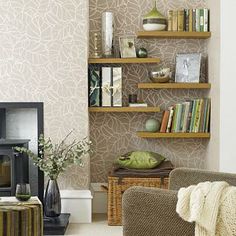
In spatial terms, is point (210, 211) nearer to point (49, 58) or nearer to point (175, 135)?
point (175, 135)

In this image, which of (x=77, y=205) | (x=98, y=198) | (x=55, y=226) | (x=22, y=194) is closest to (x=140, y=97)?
(x=98, y=198)

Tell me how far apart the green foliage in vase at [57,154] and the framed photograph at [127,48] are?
825 millimetres

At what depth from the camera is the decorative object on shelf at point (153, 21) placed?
15.4 ft

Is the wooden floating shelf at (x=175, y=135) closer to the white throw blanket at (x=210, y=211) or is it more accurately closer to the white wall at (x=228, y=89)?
the white wall at (x=228, y=89)

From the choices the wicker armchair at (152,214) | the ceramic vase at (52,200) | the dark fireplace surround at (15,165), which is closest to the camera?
the wicker armchair at (152,214)

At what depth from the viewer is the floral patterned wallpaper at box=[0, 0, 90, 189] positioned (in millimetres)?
4531

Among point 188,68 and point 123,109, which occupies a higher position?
point 188,68

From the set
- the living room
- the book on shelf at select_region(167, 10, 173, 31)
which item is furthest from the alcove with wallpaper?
the book on shelf at select_region(167, 10, 173, 31)

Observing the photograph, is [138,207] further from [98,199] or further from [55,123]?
[98,199]

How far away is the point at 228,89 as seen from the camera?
167 inches

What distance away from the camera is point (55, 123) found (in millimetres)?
4574

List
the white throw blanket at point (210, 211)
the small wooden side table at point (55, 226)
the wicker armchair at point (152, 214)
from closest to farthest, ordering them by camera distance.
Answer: the white throw blanket at point (210, 211) → the wicker armchair at point (152, 214) → the small wooden side table at point (55, 226)

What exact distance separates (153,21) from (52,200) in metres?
1.73

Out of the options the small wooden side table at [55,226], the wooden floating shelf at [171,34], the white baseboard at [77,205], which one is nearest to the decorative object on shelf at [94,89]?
the wooden floating shelf at [171,34]
